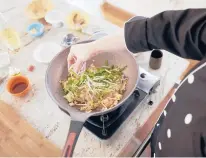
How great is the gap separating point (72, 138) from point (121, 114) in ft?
0.78

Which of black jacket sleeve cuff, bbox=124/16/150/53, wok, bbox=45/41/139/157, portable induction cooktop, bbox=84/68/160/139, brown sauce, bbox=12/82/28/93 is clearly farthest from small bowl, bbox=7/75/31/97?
black jacket sleeve cuff, bbox=124/16/150/53

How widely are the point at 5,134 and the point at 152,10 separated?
133 centimetres

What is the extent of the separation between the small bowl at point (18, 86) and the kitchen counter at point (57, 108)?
0.03 meters

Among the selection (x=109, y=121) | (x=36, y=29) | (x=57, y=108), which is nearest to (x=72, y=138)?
(x=109, y=121)

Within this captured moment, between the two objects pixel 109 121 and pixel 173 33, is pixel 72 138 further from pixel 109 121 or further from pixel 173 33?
pixel 173 33

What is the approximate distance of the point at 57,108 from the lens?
896mm

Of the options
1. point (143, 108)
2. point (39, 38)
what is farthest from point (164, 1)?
point (143, 108)

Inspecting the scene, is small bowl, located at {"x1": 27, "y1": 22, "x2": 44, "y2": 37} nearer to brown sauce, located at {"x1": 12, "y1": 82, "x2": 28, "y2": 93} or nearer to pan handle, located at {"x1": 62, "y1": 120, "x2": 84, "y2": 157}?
brown sauce, located at {"x1": 12, "y1": 82, "x2": 28, "y2": 93}

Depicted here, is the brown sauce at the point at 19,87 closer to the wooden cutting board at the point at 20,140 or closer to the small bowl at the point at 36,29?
the wooden cutting board at the point at 20,140

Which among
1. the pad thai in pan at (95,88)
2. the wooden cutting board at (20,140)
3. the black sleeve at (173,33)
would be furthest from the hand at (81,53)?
the wooden cutting board at (20,140)

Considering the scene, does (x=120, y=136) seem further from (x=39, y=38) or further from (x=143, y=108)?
(x=39, y=38)

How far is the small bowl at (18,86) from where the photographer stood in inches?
36.0

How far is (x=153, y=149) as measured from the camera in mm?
694

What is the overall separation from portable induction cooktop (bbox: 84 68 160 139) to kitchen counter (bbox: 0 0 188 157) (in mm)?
33
